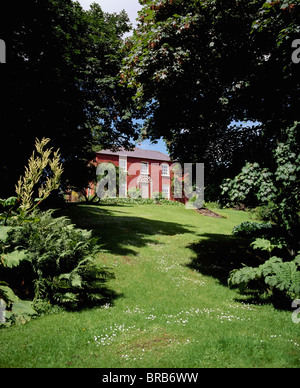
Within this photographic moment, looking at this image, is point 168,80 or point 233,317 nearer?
point 233,317

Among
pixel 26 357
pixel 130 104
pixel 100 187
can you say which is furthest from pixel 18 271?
pixel 100 187

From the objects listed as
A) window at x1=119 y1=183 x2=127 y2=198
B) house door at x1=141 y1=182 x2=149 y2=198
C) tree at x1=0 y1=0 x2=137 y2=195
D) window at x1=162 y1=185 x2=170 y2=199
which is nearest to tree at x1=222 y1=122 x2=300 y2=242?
tree at x1=0 y1=0 x2=137 y2=195

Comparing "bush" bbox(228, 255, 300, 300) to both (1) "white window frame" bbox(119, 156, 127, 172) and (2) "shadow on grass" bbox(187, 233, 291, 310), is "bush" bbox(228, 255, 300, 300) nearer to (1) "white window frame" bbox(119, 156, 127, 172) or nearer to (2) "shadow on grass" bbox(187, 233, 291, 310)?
(2) "shadow on grass" bbox(187, 233, 291, 310)

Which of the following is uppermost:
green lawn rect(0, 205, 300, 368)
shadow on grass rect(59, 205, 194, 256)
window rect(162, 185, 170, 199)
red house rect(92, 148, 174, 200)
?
red house rect(92, 148, 174, 200)

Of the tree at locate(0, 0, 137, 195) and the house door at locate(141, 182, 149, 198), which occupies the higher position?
the tree at locate(0, 0, 137, 195)

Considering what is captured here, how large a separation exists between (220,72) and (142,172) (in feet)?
108

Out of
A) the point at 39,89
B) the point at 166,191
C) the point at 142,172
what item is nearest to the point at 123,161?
the point at 142,172

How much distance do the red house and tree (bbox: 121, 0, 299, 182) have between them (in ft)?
93.3

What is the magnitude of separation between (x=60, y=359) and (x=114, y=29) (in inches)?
713

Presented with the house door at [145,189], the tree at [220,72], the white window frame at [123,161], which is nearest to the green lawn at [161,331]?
the tree at [220,72]

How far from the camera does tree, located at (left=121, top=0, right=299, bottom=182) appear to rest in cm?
652
